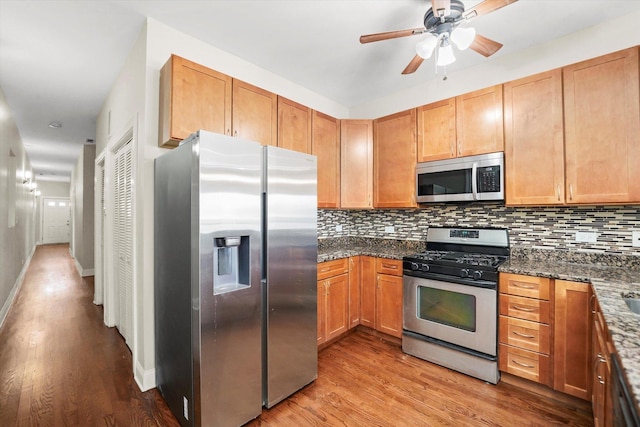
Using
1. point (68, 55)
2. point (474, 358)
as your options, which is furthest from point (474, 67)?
point (68, 55)

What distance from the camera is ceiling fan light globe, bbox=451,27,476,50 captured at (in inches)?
69.2

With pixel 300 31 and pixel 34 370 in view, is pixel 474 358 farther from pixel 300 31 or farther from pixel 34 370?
pixel 34 370

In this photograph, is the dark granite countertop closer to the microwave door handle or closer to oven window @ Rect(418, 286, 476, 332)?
oven window @ Rect(418, 286, 476, 332)

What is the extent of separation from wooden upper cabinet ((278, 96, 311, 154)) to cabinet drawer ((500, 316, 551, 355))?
2.36m

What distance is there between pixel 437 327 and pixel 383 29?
2.58 meters

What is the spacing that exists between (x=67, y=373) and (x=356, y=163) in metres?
3.40

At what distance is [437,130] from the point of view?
2881mm

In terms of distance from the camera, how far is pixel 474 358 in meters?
2.33

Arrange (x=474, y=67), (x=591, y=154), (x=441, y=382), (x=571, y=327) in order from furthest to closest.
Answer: (x=474, y=67), (x=441, y=382), (x=591, y=154), (x=571, y=327)

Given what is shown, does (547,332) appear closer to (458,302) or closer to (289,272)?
(458,302)

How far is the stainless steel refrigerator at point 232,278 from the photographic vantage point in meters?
1.61

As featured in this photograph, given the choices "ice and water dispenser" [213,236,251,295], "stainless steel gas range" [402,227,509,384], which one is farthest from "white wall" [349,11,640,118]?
"ice and water dispenser" [213,236,251,295]

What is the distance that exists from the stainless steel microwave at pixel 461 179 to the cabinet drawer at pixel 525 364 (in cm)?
124

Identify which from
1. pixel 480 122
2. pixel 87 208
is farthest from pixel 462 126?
pixel 87 208
